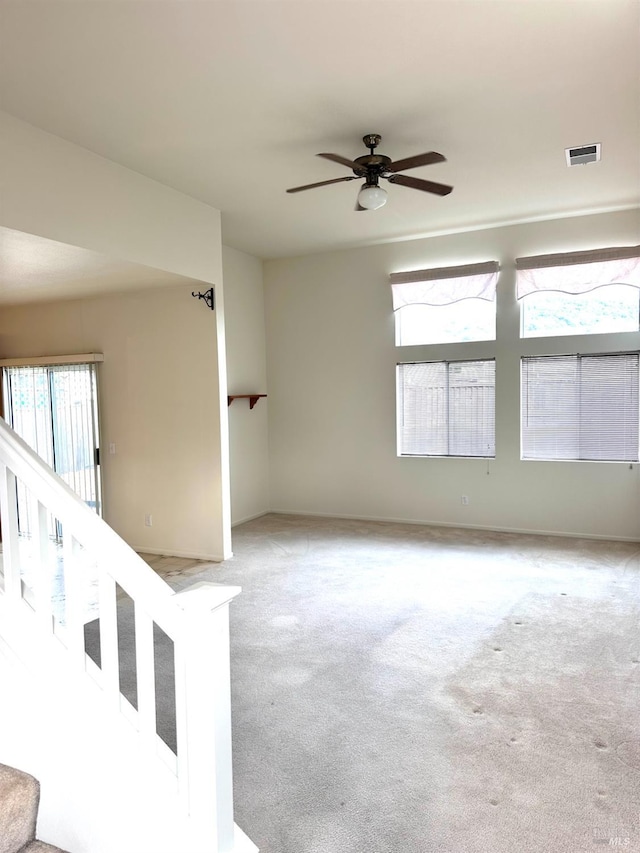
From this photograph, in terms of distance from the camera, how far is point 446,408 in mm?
6078

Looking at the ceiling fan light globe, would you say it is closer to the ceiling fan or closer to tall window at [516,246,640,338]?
the ceiling fan

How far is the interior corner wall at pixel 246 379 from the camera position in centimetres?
632

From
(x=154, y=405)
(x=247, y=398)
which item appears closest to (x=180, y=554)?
(x=154, y=405)

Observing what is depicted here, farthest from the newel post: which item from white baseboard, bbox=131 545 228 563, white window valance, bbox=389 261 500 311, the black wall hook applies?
white window valance, bbox=389 261 500 311

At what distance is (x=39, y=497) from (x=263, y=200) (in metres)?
3.52

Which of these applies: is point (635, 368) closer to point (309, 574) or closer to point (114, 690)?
point (309, 574)

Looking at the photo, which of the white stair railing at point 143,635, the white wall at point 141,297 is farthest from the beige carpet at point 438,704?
the white wall at point 141,297

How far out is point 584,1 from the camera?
2373 mm

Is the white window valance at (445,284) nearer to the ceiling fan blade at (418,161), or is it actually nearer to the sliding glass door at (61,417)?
the ceiling fan blade at (418,161)

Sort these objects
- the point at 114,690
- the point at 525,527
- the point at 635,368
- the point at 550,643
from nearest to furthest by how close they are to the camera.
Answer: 1. the point at 114,690
2. the point at 550,643
3. the point at 635,368
4. the point at 525,527

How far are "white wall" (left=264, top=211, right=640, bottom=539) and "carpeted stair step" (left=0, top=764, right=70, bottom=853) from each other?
192 inches

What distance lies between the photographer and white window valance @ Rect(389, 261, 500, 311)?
226 inches

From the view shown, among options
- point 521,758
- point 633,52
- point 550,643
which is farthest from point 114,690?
point 633,52

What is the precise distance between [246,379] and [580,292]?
3.47 metres
